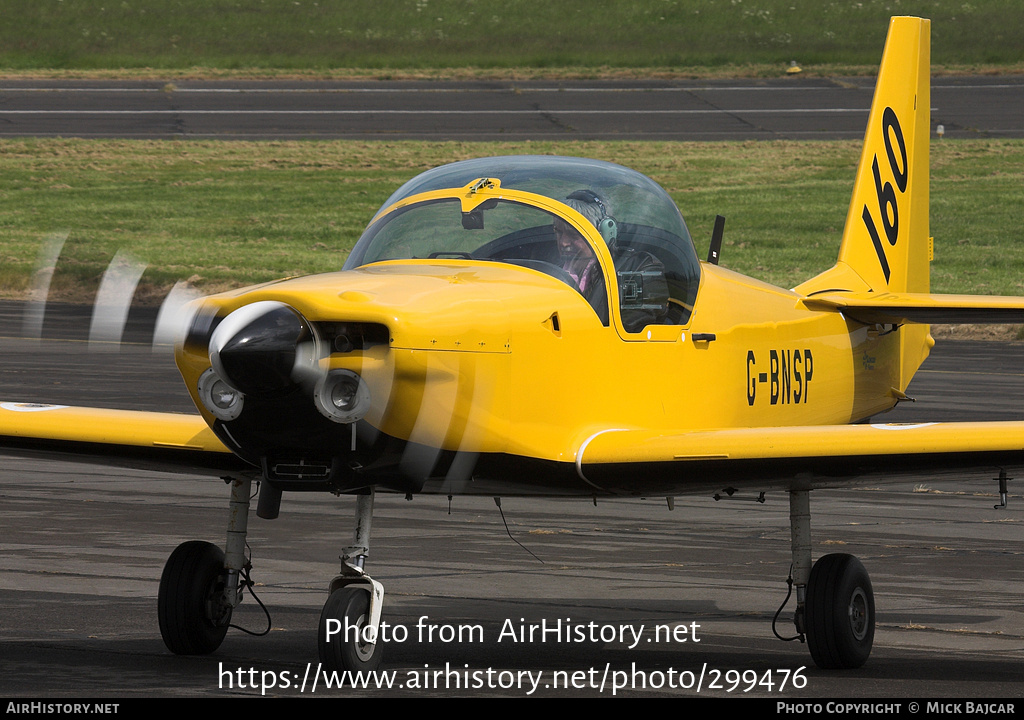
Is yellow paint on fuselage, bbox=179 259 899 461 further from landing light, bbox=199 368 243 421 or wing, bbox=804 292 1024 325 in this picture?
wing, bbox=804 292 1024 325

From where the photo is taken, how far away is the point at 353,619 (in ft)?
23.2

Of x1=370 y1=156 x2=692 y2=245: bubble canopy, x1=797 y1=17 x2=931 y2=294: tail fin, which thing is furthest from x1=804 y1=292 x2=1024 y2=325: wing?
x1=370 y1=156 x2=692 y2=245: bubble canopy

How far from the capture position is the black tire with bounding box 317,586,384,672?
6.97 meters

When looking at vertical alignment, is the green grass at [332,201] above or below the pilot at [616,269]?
below

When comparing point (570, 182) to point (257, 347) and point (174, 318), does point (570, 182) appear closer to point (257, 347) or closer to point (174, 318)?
point (174, 318)

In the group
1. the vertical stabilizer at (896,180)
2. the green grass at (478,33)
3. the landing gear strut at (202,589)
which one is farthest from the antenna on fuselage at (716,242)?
the green grass at (478,33)

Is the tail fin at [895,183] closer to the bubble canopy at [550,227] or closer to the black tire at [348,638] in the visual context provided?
the bubble canopy at [550,227]

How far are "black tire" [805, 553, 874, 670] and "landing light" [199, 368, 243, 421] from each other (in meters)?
3.27

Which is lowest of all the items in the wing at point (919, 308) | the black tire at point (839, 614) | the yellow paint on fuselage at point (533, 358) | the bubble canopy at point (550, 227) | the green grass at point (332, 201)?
the green grass at point (332, 201)

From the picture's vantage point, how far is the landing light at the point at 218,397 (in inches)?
265

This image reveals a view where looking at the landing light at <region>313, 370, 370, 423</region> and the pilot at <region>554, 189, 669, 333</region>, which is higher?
the pilot at <region>554, 189, 669, 333</region>

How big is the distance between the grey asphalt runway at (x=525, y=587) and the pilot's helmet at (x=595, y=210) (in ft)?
7.26

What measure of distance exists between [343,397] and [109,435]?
2.29m

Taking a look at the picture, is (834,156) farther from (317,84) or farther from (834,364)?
(834,364)
